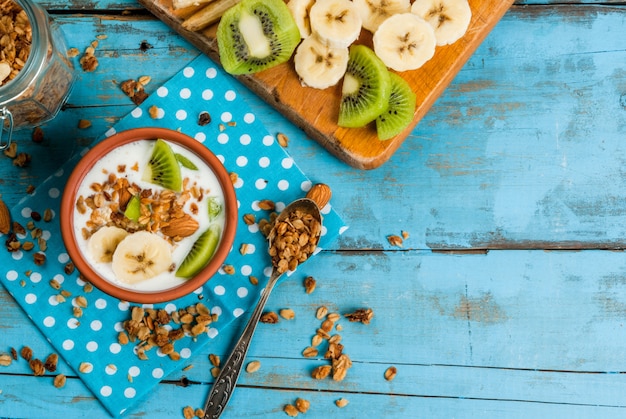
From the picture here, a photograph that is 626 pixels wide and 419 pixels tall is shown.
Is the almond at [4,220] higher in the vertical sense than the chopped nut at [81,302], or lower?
higher

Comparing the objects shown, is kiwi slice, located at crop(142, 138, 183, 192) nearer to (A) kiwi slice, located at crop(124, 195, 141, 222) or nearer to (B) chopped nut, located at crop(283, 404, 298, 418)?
(A) kiwi slice, located at crop(124, 195, 141, 222)

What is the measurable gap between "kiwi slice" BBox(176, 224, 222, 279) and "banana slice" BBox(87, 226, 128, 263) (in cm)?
13

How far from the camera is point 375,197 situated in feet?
A: 4.87

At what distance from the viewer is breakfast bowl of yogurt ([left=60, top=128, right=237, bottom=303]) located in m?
1.24

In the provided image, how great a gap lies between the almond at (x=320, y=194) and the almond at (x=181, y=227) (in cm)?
29

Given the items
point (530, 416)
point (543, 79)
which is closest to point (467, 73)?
point (543, 79)

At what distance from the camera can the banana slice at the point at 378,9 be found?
1.36 m

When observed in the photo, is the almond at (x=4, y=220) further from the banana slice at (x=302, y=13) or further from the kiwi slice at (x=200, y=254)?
the banana slice at (x=302, y=13)

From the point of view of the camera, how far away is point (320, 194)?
1.42 meters

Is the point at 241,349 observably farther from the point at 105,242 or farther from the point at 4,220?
the point at 4,220

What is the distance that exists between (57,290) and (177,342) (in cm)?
29

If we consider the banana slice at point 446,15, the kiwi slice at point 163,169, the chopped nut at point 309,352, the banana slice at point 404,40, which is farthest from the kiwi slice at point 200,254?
the banana slice at point 446,15

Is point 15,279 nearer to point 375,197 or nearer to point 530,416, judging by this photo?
point 375,197

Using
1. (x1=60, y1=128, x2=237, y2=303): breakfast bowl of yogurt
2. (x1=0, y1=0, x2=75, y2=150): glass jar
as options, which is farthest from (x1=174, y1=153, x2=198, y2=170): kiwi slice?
(x1=0, y1=0, x2=75, y2=150): glass jar
